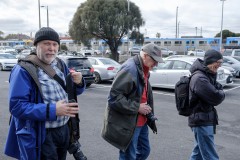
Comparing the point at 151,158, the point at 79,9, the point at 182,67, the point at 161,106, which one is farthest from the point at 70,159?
the point at 79,9

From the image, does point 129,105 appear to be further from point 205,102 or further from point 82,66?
point 82,66

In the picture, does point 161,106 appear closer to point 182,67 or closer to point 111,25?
point 182,67


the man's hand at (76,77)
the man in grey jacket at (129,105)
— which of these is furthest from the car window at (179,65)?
the man's hand at (76,77)

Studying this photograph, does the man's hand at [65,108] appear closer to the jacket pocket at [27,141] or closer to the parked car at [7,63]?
the jacket pocket at [27,141]

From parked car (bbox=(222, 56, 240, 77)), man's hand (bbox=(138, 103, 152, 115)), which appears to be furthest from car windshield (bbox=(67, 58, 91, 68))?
man's hand (bbox=(138, 103, 152, 115))

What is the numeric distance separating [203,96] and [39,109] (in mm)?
1920

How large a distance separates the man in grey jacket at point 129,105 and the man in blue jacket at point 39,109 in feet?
2.18

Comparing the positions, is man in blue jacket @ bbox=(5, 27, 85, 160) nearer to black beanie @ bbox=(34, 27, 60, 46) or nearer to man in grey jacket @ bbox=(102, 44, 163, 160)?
black beanie @ bbox=(34, 27, 60, 46)

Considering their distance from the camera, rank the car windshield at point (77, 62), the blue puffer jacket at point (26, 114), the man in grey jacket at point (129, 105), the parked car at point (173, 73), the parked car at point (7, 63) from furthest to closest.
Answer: the parked car at point (7, 63)
the car windshield at point (77, 62)
the parked car at point (173, 73)
the man in grey jacket at point (129, 105)
the blue puffer jacket at point (26, 114)

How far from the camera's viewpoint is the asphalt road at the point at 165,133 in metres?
4.84

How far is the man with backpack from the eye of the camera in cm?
341

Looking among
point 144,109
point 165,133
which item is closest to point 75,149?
point 144,109

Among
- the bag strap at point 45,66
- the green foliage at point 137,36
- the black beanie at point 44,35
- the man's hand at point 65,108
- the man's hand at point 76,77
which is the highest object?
the green foliage at point 137,36

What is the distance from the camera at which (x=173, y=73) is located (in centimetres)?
1173
